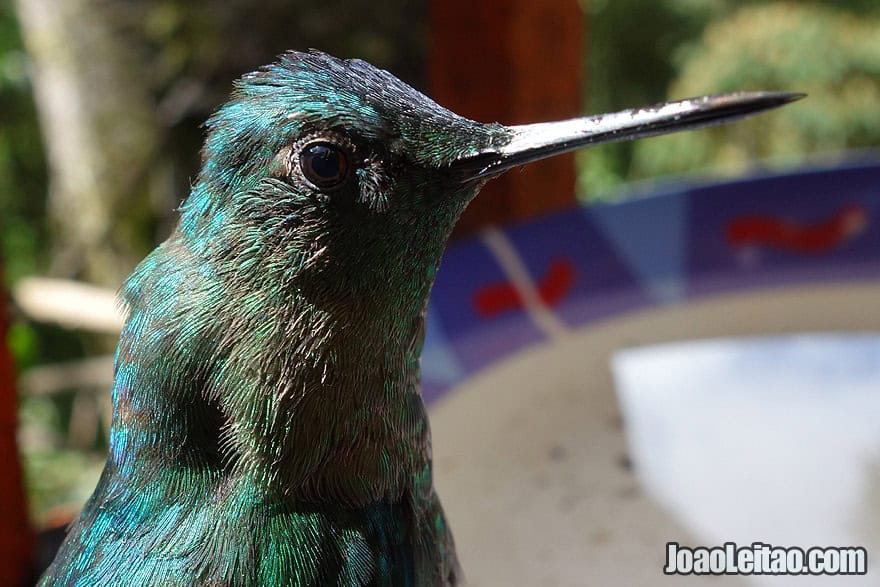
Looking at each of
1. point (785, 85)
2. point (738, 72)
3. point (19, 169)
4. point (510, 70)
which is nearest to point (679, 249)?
point (510, 70)

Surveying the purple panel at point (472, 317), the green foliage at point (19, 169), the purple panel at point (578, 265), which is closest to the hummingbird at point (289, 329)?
the purple panel at point (472, 317)

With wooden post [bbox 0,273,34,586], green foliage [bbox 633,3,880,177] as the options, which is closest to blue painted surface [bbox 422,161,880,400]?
wooden post [bbox 0,273,34,586]

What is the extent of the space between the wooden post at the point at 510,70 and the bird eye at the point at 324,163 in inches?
36.9

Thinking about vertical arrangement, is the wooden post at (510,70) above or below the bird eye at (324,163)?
above

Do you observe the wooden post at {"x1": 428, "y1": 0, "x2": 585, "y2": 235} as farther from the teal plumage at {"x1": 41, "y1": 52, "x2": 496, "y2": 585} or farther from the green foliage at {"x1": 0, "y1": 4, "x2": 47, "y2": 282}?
the green foliage at {"x1": 0, "y1": 4, "x2": 47, "y2": 282}

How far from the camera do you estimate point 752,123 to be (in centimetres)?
343

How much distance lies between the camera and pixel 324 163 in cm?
44

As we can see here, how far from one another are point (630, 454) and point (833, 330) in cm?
41

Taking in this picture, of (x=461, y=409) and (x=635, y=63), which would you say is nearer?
(x=461, y=409)

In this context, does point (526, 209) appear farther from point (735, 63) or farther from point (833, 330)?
point (735, 63)

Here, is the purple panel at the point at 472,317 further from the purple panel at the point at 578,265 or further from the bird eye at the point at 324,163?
the bird eye at the point at 324,163

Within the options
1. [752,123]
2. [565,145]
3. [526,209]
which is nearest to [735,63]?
[752,123]

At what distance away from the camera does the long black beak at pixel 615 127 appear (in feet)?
1.36

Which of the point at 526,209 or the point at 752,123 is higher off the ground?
the point at 752,123
